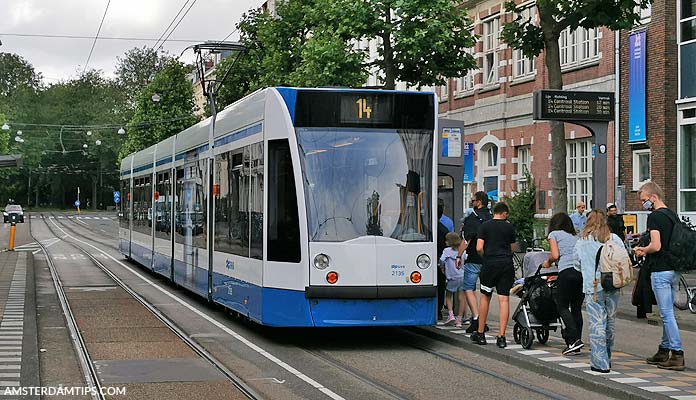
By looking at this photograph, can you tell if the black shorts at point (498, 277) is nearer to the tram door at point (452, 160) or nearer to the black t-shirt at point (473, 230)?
the black t-shirt at point (473, 230)

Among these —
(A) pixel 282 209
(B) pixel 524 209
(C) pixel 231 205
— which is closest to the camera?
(A) pixel 282 209

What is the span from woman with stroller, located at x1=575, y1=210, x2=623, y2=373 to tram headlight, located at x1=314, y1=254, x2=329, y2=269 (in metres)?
2.99

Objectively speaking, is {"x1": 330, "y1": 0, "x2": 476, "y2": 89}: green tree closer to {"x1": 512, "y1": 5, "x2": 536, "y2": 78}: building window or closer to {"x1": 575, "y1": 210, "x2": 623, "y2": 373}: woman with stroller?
{"x1": 512, "y1": 5, "x2": 536, "y2": 78}: building window

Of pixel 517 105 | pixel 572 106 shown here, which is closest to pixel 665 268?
pixel 572 106

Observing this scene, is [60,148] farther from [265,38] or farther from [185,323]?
[185,323]

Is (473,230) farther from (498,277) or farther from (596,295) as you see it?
(596,295)

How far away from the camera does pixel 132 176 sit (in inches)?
1224

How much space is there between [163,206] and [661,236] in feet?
47.3

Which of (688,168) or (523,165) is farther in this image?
(523,165)

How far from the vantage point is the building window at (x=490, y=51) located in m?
39.3

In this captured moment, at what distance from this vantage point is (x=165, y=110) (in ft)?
229

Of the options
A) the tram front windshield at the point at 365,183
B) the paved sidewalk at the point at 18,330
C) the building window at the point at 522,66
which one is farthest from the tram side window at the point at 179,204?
the building window at the point at 522,66

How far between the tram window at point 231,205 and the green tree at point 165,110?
52.9 m

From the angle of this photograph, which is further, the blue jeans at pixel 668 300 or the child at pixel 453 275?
the child at pixel 453 275
